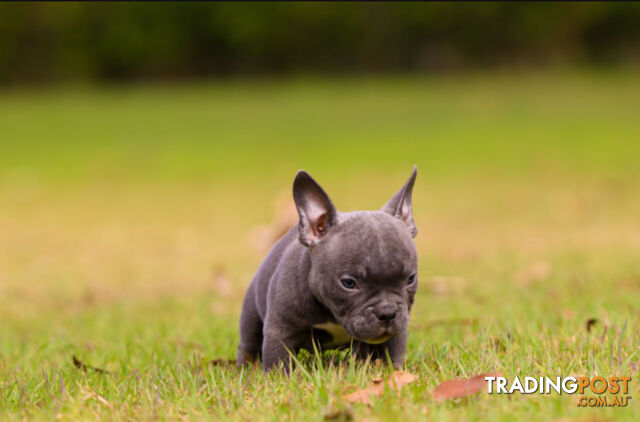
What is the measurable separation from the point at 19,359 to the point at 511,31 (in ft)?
118

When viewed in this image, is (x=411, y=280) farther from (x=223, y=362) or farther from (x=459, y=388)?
(x=223, y=362)

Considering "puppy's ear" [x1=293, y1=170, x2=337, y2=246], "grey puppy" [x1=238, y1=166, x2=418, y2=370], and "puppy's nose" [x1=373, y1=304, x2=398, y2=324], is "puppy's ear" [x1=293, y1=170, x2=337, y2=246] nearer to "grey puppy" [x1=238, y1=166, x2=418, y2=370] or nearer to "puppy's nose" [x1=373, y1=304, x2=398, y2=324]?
"grey puppy" [x1=238, y1=166, x2=418, y2=370]

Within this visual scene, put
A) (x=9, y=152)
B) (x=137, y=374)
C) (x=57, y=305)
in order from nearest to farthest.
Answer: (x=137, y=374) → (x=57, y=305) → (x=9, y=152)

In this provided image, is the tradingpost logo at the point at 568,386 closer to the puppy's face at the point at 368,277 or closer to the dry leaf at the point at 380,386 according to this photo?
the dry leaf at the point at 380,386

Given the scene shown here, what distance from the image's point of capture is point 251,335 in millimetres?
3865

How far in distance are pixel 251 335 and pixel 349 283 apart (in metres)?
0.94

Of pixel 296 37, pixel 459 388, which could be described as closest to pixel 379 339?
pixel 459 388

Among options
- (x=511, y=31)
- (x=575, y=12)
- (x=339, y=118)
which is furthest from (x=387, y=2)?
(x=339, y=118)

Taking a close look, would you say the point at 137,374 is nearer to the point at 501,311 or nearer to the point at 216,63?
the point at 501,311

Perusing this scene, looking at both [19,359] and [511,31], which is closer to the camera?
[19,359]

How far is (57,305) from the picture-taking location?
20.3ft

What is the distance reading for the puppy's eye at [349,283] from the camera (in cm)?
311

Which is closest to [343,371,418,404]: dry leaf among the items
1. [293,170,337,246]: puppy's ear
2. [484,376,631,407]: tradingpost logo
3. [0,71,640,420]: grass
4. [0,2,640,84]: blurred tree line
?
[0,71,640,420]: grass

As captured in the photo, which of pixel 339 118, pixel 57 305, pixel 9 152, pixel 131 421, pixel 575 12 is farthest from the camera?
pixel 575 12
